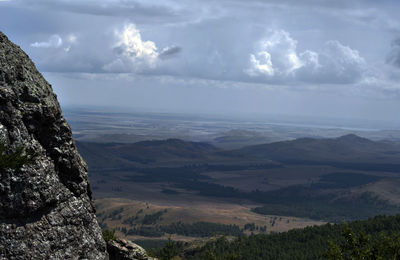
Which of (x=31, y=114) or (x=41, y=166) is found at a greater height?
(x=31, y=114)

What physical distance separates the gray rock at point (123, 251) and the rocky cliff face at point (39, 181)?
5.91 meters

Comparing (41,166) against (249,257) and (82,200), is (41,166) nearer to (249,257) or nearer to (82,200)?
(82,200)

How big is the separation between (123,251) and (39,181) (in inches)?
471

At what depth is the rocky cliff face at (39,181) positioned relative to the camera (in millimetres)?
22688

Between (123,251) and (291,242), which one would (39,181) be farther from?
(291,242)

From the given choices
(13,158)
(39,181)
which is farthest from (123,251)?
(13,158)

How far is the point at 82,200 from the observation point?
27.2 m

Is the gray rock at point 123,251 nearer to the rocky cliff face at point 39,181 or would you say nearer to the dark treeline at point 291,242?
the rocky cliff face at point 39,181

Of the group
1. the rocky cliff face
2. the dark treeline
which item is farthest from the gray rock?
the dark treeline

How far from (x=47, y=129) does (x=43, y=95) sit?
204 centimetres

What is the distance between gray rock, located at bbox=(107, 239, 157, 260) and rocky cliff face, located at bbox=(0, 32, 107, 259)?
5.91 m

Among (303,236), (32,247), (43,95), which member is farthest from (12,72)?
(303,236)

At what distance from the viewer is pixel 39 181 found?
78.9ft

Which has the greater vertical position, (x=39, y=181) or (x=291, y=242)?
(x=39, y=181)
